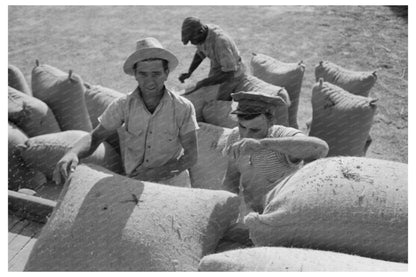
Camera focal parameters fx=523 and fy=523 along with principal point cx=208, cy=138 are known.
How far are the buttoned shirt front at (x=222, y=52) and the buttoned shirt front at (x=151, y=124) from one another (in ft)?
4.10

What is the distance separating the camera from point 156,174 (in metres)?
3.02

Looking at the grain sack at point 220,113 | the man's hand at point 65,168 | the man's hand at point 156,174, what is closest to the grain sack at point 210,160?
the grain sack at point 220,113

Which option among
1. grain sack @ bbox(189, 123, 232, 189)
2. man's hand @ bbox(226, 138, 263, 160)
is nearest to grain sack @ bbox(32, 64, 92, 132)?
grain sack @ bbox(189, 123, 232, 189)

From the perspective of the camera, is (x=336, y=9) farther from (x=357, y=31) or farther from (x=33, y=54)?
(x=33, y=54)

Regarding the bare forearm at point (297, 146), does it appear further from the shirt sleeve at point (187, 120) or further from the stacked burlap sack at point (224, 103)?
the stacked burlap sack at point (224, 103)

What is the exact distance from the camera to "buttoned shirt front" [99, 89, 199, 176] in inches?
115

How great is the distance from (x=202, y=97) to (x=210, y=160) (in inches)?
28.3

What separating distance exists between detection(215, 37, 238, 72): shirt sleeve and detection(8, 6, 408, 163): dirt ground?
5.14 feet

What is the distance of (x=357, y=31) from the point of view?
7.28 metres

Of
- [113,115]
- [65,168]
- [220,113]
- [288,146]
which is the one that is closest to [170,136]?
[113,115]

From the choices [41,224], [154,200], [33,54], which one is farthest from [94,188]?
[33,54]

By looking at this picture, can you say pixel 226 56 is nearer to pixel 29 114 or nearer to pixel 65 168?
pixel 29 114

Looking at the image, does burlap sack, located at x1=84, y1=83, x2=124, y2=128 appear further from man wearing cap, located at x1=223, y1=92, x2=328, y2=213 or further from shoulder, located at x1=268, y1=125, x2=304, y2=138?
shoulder, located at x1=268, y1=125, x2=304, y2=138

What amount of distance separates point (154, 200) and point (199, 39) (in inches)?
81.2
